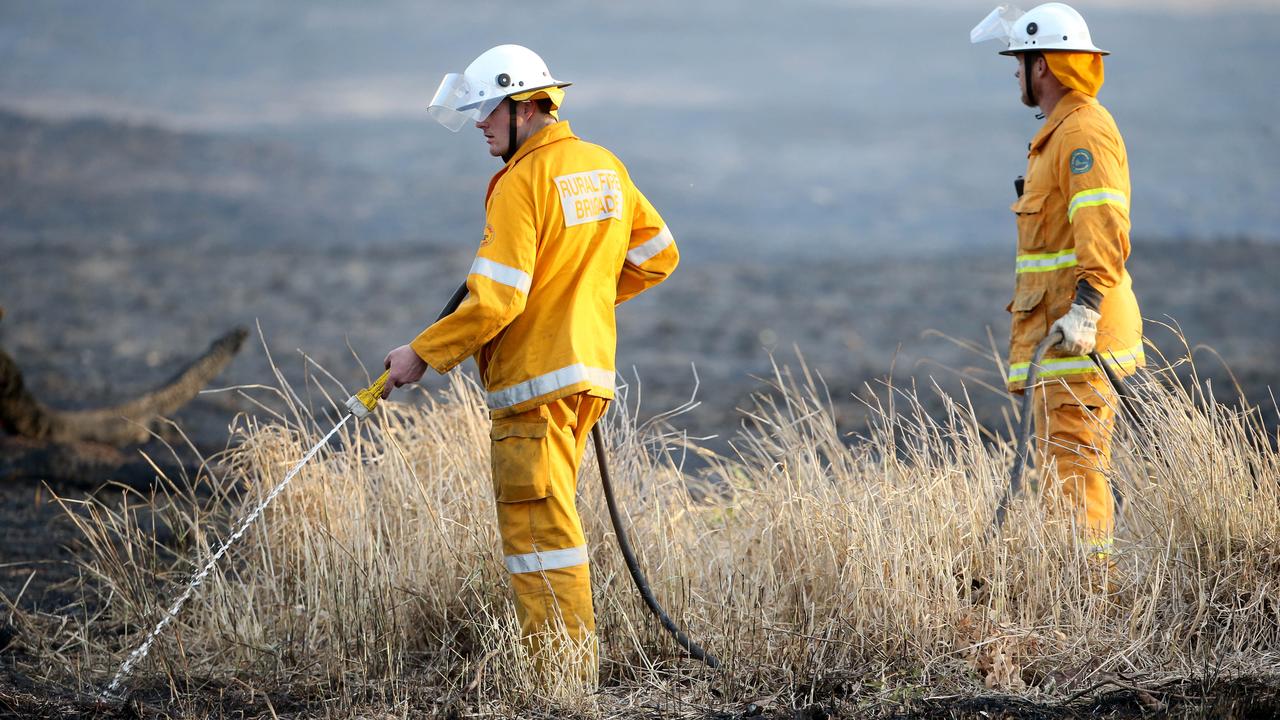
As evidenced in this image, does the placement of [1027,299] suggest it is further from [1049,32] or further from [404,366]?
[404,366]

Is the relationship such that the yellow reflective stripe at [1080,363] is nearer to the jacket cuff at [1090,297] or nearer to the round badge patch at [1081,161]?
the jacket cuff at [1090,297]

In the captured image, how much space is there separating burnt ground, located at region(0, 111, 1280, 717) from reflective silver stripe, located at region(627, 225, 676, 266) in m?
1.62

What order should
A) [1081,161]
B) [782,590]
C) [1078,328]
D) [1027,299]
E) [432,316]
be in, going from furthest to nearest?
[432,316]
[1027,299]
[1081,161]
[1078,328]
[782,590]

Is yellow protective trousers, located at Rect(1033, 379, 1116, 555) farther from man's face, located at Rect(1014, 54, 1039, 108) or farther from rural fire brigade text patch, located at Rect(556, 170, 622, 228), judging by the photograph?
rural fire brigade text patch, located at Rect(556, 170, 622, 228)

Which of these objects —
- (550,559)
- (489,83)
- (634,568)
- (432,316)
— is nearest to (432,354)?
(550,559)

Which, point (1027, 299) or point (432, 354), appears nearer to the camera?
point (432, 354)

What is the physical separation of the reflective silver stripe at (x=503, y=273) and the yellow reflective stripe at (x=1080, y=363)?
2.27 meters

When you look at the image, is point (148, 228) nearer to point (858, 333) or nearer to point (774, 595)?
point (858, 333)

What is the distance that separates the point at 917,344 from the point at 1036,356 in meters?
14.9

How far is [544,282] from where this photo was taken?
181 inches

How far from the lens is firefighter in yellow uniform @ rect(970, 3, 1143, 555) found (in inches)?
209

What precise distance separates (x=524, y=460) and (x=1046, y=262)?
2418mm

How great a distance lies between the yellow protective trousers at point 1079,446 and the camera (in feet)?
17.7

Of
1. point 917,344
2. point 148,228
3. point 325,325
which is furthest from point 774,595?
point 148,228
